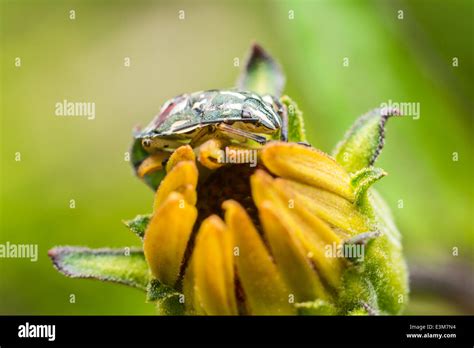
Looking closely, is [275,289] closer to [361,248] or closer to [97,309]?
[361,248]

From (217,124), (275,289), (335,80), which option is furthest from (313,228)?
(335,80)

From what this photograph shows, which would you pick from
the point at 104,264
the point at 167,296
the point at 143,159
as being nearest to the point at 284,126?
the point at 143,159

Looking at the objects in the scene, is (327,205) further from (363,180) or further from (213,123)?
(213,123)

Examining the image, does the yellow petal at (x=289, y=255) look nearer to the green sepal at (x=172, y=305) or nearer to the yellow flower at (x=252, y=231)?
the yellow flower at (x=252, y=231)

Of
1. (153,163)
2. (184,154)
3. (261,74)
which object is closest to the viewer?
(184,154)

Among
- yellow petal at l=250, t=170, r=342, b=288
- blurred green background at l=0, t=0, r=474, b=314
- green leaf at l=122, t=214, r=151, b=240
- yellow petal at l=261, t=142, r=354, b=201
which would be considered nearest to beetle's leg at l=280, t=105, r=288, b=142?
yellow petal at l=261, t=142, r=354, b=201
